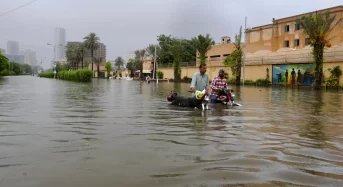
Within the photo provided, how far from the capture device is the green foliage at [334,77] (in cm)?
3238

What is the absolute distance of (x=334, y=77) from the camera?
3266 centimetres

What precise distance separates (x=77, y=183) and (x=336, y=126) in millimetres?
6374

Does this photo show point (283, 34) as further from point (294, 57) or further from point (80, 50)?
point (80, 50)

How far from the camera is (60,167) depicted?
3986 millimetres

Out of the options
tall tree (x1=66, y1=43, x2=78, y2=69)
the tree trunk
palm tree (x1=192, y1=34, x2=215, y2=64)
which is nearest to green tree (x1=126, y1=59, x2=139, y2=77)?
tall tree (x1=66, y1=43, x2=78, y2=69)

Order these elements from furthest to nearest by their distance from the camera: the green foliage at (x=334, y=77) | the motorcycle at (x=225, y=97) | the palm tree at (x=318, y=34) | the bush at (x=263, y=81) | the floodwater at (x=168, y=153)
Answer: the bush at (x=263, y=81)
the green foliage at (x=334, y=77)
the palm tree at (x=318, y=34)
the motorcycle at (x=225, y=97)
the floodwater at (x=168, y=153)

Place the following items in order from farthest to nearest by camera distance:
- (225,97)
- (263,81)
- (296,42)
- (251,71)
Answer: (296,42) < (251,71) < (263,81) < (225,97)

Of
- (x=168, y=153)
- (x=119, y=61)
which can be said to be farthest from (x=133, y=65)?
(x=168, y=153)

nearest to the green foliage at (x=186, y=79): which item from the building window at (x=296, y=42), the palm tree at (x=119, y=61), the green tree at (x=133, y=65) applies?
the building window at (x=296, y=42)

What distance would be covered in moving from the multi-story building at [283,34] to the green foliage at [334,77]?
10.7m

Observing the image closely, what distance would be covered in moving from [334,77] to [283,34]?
1875 centimetres

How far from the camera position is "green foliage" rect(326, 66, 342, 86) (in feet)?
106

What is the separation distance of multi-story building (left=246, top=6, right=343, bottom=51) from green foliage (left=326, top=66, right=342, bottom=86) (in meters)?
10.7

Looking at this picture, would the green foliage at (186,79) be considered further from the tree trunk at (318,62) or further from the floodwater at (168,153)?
the floodwater at (168,153)
